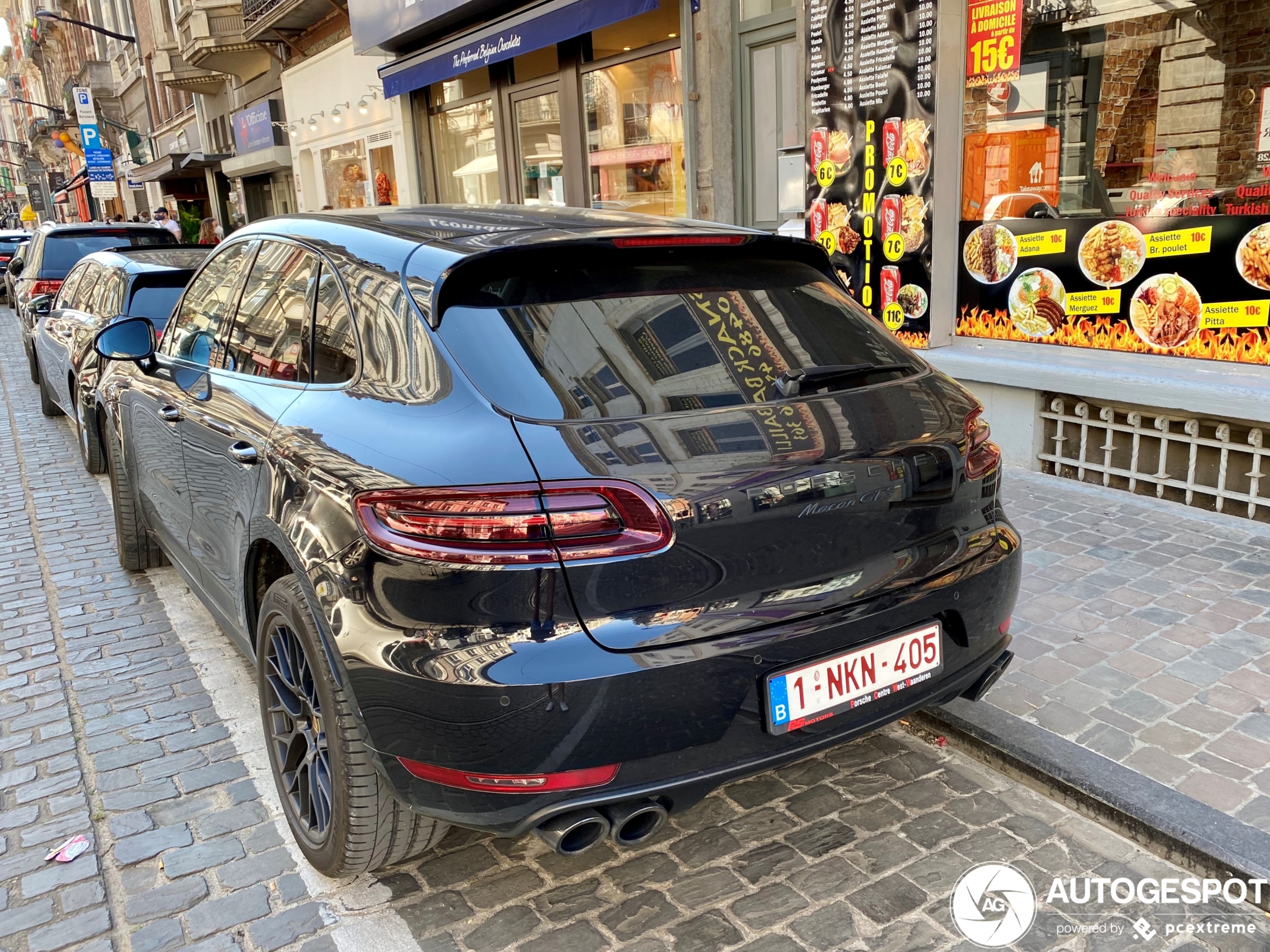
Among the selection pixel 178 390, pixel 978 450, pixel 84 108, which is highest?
pixel 84 108

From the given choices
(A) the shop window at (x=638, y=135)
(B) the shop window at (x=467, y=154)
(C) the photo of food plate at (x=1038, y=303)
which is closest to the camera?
(C) the photo of food plate at (x=1038, y=303)

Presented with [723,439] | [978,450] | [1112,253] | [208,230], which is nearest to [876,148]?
[1112,253]

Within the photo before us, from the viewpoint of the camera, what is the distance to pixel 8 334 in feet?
56.2

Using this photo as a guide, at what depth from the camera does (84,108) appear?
3447 cm

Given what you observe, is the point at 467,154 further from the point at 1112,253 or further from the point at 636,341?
the point at 636,341

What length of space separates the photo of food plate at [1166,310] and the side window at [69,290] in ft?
25.5

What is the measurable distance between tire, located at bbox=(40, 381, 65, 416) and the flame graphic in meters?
8.54

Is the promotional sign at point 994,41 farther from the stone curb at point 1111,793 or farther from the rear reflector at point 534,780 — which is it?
the rear reflector at point 534,780

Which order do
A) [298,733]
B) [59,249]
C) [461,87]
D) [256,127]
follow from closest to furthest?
1. [298,733]
2. [59,249]
3. [461,87]
4. [256,127]

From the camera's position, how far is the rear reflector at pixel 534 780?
6.58ft

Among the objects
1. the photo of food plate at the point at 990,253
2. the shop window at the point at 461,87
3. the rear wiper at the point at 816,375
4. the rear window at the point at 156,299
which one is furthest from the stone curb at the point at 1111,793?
the shop window at the point at 461,87

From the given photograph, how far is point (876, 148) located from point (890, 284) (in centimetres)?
96

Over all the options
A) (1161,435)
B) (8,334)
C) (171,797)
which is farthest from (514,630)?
(8,334)

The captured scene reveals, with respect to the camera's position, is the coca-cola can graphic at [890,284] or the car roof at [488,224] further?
the coca-cola can graphic at [890,284]
